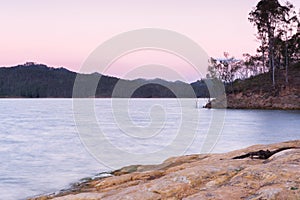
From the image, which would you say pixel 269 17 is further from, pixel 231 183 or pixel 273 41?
pixel 231 183

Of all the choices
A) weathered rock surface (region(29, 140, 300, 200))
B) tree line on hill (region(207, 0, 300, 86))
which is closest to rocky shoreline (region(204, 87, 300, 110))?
tree line on hill (region(207, 0, 300, 86))

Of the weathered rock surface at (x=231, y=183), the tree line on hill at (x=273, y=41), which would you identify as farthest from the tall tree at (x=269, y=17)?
the weathered rock surface at (x=231, y=183)

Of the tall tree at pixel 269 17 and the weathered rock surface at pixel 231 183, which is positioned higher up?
the tall tree at pixel 269 17

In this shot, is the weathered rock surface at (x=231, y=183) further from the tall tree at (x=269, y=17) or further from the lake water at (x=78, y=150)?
the tall tree at (x=269, y=17)

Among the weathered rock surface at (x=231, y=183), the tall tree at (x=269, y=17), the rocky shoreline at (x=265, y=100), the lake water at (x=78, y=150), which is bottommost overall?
the lake water at (x=78, y=150)

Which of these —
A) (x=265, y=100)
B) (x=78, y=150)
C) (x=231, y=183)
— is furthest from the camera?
(x=265, y=100)

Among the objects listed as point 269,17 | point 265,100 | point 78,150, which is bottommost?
point 78,150

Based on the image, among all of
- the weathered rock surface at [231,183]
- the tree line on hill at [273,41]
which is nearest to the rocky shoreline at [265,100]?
the tree line on hill at [273,41]

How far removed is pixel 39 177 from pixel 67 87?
594 feet

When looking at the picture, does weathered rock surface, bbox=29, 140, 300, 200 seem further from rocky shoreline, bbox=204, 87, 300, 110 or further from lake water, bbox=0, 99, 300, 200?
rocky shoreline, bbox=204, 87, 300, 110

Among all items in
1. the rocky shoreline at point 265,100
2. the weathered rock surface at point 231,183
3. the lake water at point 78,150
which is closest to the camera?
the weathered rock surface at point 231,183

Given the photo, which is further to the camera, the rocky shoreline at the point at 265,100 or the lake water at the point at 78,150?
the rocky shoreline at the point at 265,100

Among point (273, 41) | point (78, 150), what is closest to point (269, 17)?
point (273, 41)

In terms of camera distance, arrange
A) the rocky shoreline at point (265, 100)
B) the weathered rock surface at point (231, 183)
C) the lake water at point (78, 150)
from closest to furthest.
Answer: the weathered rock surface at point (231, 183) → the lake water at point (78, 150) → the rocky shoreline at point (265, 100)
